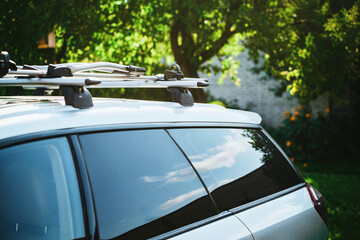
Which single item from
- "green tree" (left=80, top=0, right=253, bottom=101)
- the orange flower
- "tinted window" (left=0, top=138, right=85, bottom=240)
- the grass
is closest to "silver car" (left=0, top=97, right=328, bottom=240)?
"tinted window" (left=0, top=138, right=85, bottom=240)

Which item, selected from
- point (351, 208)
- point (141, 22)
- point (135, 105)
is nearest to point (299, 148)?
point (351, 208)

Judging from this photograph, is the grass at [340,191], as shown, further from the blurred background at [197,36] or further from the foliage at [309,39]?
the foliage at [309,39]

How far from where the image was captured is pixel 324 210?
311cm

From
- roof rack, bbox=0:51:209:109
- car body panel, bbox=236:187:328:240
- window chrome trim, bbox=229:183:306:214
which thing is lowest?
car body panel, bbox=236:187:328:240

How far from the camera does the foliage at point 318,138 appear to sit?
13406mm

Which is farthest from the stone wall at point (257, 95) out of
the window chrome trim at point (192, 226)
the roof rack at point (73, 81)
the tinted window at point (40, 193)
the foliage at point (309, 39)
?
the tinted window at point (40, 193)

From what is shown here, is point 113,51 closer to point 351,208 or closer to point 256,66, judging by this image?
point 351,208

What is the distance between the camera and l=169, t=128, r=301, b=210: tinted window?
2.42m

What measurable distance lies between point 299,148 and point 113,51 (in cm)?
782

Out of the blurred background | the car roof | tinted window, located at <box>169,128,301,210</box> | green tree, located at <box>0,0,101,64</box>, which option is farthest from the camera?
the blurred background

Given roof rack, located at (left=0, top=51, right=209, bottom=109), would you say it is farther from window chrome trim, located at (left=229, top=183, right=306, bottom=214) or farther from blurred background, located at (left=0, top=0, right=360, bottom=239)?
blurred background, located at (left=0, top=0, right=360, bottom=239)

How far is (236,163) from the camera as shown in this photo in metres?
2.69

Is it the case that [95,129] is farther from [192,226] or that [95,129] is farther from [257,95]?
[257,95]

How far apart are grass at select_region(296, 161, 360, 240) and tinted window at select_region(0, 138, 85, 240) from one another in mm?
4863
